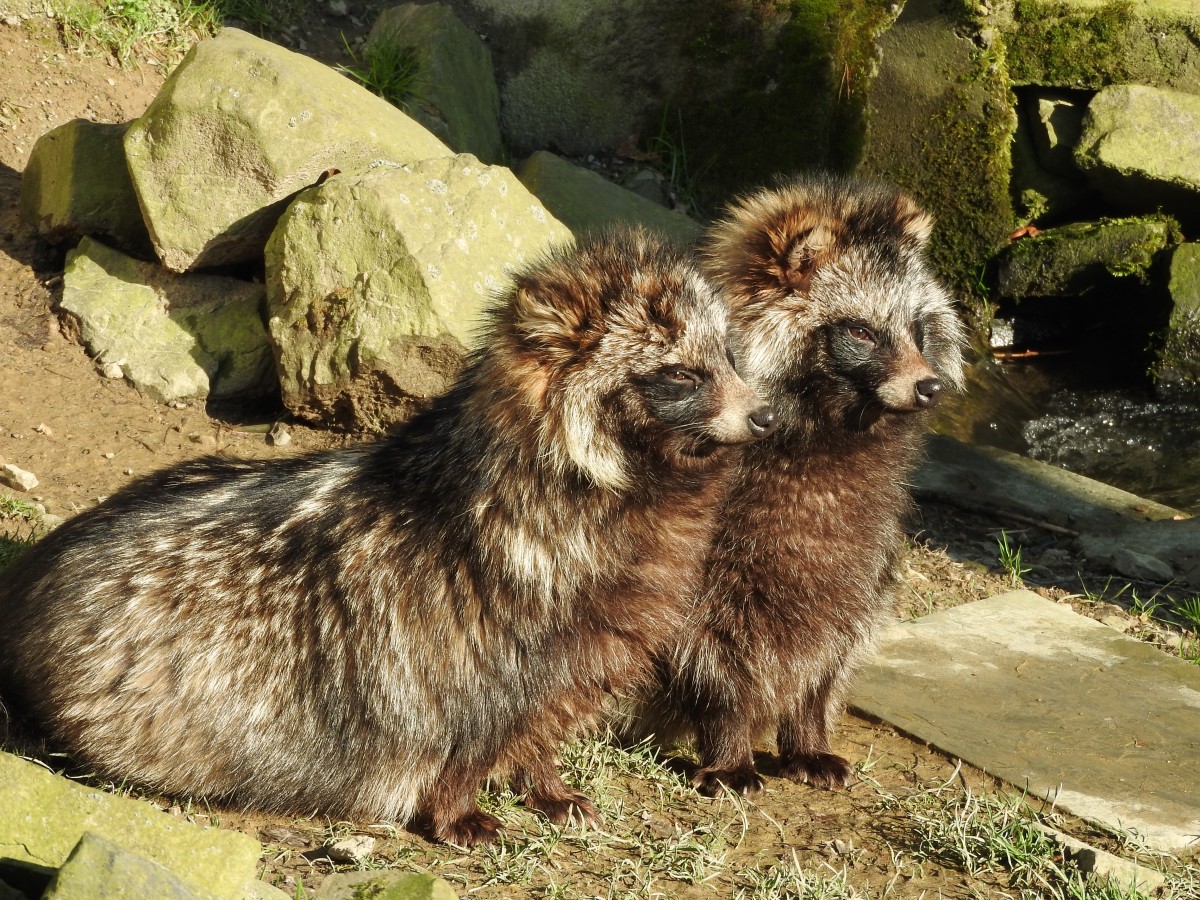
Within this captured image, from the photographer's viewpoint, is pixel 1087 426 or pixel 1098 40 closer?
pixel 1087 426

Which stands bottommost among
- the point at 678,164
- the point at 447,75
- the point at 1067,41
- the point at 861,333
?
the point at 861,333

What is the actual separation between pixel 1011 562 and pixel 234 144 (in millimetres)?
4292

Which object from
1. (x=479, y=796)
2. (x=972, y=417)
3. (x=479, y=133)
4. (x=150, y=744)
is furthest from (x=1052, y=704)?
(x=479, y=133)

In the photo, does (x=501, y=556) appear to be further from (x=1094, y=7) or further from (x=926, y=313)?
(x=1094, y=7)

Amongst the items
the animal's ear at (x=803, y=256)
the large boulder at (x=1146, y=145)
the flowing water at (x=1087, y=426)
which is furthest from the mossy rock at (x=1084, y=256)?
the animal's ear at (x=803, y=256)

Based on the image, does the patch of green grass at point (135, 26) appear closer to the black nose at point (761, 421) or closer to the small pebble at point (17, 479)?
the small pebble at point (17, 479)

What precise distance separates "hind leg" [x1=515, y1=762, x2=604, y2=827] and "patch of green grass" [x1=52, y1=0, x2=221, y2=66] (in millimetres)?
5890

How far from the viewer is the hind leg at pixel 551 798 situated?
4.09 metres

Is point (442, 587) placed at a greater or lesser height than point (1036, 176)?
lesser

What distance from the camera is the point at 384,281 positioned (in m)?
6.19

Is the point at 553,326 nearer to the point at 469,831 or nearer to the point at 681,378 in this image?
the point at 681,378

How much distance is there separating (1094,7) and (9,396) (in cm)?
775

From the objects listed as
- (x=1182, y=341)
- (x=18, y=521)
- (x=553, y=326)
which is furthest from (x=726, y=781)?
(x=1182, y=341)

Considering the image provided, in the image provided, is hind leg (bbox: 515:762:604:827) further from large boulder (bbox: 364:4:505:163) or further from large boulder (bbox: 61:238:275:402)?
large boulder (bbox: 364:4:505:163)
